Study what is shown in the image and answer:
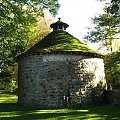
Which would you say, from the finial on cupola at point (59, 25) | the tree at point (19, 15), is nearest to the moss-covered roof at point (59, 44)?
the finial on cupola at point (59, 25)

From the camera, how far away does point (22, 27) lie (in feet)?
60.6

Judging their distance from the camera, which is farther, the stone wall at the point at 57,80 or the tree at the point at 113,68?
the tree at the point at 113,68

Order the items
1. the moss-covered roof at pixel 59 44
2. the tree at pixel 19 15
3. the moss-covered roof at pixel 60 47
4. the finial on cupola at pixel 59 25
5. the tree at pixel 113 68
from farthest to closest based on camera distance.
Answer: the tree at pixel 113 68, the finial on cupola at pixel 59 25, the moss-covered roof at pixel 59 44, the moss-covered roof at pixel 60 47, the tree at pixel 19 15

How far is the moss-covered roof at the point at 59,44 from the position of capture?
20438 millimetres

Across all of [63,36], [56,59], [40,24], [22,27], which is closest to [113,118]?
[56,59]

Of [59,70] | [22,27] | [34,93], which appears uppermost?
[22,27]

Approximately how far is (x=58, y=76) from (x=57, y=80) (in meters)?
0.31

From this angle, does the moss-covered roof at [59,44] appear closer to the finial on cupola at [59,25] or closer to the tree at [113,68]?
the finial on cupola at [59,25]

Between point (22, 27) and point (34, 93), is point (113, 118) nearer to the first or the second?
point (34, 93)

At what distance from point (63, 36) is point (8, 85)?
9.90 m

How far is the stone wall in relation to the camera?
64.0 ft

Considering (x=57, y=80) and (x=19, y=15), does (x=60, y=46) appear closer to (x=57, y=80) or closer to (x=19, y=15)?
(x=57, y=80)

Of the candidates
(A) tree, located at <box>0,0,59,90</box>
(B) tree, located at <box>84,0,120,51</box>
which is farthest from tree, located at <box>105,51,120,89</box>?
(A) tree, located at <box>0,0,59,90</box>

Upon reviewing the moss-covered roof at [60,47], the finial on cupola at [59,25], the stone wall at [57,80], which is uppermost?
the finial on cupola at [59,25]
